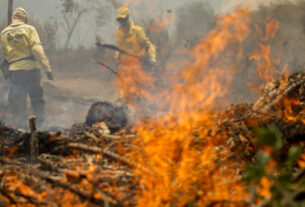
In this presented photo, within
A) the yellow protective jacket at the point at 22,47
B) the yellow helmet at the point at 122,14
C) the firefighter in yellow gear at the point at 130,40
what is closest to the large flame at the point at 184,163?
the yellow protective jacket at the point at 22,47

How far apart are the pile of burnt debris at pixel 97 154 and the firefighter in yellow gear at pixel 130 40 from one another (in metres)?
4.94

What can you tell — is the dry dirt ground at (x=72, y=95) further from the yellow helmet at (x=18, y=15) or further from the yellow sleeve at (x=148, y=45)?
the yellow sleeve at (x=148, y=45)

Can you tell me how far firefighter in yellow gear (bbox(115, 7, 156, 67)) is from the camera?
817cm

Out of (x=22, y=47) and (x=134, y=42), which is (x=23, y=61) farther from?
(x=134, y=42)

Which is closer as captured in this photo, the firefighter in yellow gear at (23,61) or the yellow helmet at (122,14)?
the firefighter in yellow gear at (23,61)

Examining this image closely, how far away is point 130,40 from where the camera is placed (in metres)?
8.38

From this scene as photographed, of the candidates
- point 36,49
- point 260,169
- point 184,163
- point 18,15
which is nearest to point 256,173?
point 260,169

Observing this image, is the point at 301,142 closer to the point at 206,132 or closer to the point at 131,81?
the point at 206,132

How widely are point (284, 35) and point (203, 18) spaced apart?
8.33 metres

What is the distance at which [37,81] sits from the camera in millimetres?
6719

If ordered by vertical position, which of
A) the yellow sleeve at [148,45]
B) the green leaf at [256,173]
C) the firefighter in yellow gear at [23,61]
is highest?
the yellow sleeve at [148,45]

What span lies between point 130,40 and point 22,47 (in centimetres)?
308

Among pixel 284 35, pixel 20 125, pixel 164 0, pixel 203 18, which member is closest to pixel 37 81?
pixel 20 125

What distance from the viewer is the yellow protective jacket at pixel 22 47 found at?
6.25m
